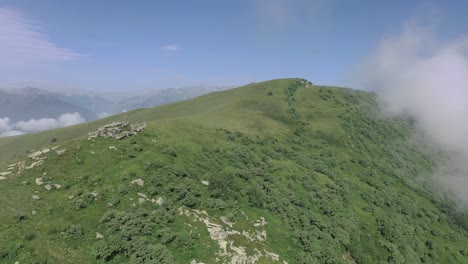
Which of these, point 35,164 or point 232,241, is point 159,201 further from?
point 35,164

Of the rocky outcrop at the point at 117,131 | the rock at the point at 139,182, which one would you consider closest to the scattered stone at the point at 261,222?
the rock at the point at 139,182

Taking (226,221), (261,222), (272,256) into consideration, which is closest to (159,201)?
(226,221)

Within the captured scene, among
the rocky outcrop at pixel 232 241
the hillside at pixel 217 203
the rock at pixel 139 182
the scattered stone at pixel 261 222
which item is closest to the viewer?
the hillside at pixel 217 203

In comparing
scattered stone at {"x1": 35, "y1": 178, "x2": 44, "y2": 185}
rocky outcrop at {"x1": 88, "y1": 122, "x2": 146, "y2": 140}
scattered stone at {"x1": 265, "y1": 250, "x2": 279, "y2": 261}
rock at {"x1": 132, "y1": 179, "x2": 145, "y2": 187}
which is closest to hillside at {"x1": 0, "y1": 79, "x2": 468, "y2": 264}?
scattered stone at {"x1": 35, "y1": 178, "x2": 44, "y2": 185}

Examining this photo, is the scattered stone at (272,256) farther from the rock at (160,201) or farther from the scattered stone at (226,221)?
the rock at (160,201)

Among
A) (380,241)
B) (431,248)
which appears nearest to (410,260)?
(380,241)

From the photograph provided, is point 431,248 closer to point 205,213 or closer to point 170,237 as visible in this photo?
point 205,213
